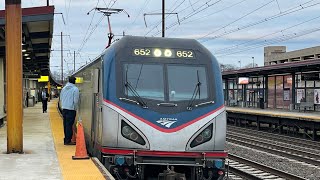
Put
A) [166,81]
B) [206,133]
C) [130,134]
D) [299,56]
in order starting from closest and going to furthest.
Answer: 1. [130,134]
2. [206,133]
3. [166,81]
4. [299,56]

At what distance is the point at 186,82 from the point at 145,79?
2.28ft

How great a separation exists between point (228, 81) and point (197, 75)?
124 feet

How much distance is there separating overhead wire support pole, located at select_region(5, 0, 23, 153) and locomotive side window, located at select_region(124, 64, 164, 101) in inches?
101

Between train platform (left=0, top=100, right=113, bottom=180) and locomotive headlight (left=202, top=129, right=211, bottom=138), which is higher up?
locomotive headlight (left=202, top=129, right=211, bottom=138)

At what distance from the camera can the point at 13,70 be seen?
9508 millimetres

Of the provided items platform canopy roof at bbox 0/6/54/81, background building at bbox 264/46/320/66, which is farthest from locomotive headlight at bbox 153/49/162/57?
background building at bbox 264/46/320/66

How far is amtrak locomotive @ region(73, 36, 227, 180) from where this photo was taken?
774 cm

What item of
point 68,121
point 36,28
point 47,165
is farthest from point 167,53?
point 36,28

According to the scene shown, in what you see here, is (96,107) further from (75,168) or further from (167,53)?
(167,53)

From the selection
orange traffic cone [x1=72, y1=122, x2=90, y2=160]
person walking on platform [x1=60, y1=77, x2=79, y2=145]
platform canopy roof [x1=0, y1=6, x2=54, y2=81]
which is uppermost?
platform canopy roof [x1=0, y1=6, x2=54, y2=81]

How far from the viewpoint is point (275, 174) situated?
11508 mm

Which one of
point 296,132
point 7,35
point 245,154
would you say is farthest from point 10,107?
point 296,132

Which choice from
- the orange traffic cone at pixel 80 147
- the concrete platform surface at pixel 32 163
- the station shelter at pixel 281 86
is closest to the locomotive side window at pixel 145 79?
the orange traffic cone at pixel 80 147

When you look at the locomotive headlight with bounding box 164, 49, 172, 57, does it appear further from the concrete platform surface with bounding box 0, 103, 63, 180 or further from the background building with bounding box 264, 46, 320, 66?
the background building with bounding box 264, 46, 320, 66
